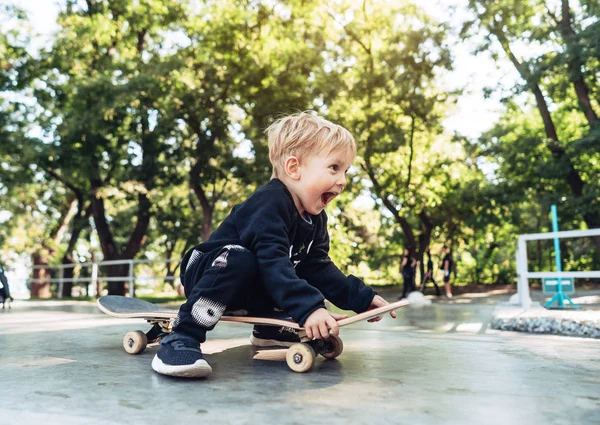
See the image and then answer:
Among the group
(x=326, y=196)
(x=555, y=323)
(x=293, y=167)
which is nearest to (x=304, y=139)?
(x=293, y=167)

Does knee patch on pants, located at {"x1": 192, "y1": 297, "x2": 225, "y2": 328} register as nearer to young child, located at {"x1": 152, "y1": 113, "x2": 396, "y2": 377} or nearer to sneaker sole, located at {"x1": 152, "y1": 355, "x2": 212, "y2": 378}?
young child, located at {"x1": 152, "y1": 113, "x2": 396, "y2": 377}

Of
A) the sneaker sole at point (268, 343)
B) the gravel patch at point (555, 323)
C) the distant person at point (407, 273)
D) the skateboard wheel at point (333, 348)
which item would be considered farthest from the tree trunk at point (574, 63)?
the skateboard wheel at point (333, 348)

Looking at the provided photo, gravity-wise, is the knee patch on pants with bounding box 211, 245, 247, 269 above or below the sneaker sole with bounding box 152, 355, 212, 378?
above

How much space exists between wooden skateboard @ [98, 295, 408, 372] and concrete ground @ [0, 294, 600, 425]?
0.20 feet

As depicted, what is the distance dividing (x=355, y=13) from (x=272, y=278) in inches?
→ 622

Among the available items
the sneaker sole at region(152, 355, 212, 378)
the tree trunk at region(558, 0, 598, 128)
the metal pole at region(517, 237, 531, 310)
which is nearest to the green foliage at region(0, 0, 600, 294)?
the tree trunk at region(558, 0, 598, 128)

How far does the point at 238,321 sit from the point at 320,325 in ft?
1.75

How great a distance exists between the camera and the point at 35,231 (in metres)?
28.6

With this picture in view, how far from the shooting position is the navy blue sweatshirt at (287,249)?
2088mm

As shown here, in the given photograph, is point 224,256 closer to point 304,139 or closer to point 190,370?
point 190,370

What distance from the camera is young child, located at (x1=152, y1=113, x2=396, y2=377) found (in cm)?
206

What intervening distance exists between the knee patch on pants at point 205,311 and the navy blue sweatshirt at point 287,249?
0.23 metres

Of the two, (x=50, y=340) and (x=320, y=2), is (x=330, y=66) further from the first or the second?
(x=50, y=340)

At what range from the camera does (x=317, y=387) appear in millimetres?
1843
